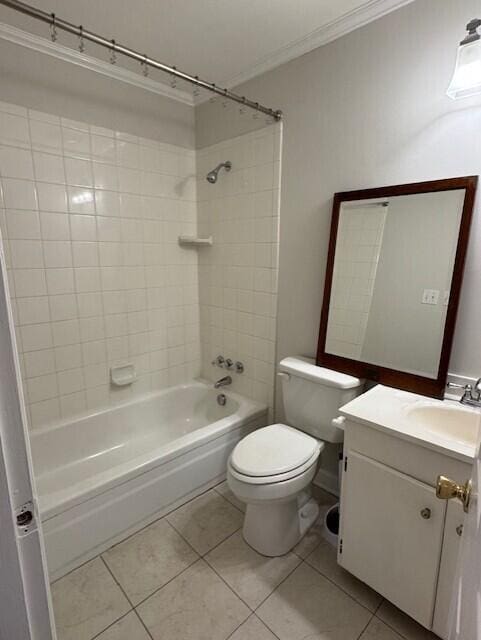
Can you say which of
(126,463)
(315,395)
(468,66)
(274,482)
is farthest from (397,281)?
(126,463)

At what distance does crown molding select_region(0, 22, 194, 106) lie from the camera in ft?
5.42

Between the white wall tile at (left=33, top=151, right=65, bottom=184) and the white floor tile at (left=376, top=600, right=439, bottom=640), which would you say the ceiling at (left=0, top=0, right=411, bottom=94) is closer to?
the white wall tile at (left=33, top=151, right=65, bottom=184)

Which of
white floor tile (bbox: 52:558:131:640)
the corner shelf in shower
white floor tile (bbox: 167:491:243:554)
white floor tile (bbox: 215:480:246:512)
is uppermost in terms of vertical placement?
the corner shelf in shower

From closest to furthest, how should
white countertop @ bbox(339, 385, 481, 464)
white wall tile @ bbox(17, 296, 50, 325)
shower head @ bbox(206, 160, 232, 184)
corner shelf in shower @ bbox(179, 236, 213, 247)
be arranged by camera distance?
white countertop @ bbox(339, 385, 481, 464)
white wall tile @ bbox(17, 296, 50, 325)
shower head @ bbox(206, 160, 232, 184)
corner shelf in shower @ bbox(179, 236, 213, 247)

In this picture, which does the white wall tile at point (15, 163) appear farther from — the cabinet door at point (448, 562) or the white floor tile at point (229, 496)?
the cabinet door at point (448, 562)

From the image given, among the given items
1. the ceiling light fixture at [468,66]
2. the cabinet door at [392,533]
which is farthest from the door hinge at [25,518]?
the ceiling light fixture at [468,66]

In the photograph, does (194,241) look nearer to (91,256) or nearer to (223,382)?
(91,256)

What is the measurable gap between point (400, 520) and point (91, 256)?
2.01 metres

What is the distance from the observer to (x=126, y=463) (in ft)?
5.52

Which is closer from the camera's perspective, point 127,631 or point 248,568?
point 127,631

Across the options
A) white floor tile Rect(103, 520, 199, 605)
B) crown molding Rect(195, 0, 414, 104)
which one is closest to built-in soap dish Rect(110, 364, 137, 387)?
white floor tile Rect(103, 520, 199, 605)

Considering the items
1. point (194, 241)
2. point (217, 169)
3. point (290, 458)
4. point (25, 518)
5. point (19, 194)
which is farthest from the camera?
point (194, 241)

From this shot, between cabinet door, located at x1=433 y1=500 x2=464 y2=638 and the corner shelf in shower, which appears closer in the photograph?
cabinet door, located at x1=433 y1=500 x2=464 y2=638

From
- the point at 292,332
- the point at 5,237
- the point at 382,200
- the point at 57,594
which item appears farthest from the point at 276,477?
the point at 5,237
